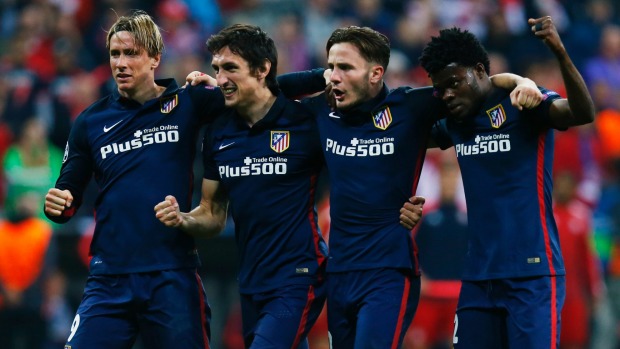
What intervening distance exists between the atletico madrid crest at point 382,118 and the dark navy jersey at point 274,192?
0.41 meters

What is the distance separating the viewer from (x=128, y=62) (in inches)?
294

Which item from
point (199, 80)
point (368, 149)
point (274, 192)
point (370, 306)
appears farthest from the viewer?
point (199, 80)

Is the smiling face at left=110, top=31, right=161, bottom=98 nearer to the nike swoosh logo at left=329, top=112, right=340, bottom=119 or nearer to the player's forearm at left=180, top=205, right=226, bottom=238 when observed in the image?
the player's forearm at left=180, top=205, right=226, bottom=238

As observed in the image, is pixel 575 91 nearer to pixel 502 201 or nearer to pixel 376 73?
pixel 502 201

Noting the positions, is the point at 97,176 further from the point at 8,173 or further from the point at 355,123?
the point at 8,173

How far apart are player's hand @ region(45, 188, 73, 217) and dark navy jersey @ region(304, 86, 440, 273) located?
5.31ft

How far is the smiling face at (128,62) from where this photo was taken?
7.48 metres

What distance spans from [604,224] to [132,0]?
7.22 m

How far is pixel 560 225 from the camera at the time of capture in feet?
39.3

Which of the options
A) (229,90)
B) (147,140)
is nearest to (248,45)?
(229,90)

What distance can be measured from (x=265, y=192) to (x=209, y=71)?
26.4ft

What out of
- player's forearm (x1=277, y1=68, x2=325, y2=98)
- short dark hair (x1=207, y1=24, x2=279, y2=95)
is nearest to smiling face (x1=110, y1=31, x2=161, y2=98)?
short dark hair (x1=207, y1=24, x2=279, y2=95)

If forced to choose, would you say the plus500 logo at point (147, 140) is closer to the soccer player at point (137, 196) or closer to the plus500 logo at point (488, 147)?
the soccer player at point (137, 196)

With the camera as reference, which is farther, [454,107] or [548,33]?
[454,107]
